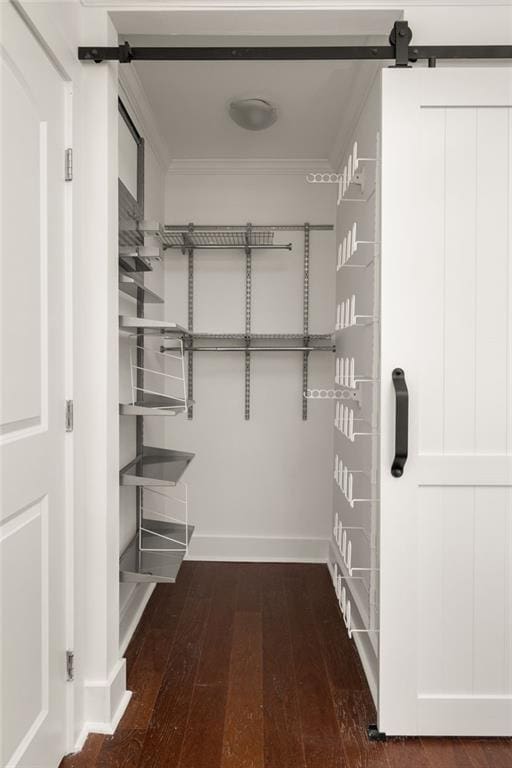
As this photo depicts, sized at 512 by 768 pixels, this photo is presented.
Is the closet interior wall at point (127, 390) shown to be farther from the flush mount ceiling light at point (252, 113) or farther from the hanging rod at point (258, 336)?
the flush mount ceiling light at point (252, 113)

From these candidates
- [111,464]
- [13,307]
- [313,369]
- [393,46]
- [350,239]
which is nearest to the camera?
[13,307]

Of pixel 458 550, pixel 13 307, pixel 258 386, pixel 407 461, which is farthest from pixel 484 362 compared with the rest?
pixel 258 386

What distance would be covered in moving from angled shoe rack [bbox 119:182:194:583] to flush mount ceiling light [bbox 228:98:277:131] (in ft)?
2.41

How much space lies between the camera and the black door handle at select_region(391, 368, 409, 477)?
165 cm

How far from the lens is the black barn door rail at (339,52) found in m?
1.67

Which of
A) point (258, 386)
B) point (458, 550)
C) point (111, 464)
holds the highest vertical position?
point (258, 386)

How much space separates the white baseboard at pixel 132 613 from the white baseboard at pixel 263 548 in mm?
559

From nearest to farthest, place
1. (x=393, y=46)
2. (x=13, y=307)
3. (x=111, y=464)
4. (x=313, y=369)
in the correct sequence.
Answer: (x=13, y=307) → (x=393, y=46) → (x=111, y=464) → (x=313, y=369)

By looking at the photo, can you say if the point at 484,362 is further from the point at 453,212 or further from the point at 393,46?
the point at 393,46

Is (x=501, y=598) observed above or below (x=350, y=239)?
below

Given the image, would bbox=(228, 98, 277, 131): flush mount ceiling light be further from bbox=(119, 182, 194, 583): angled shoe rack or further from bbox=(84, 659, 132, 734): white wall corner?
bbox=(84, 659, 132, 734): white wall corner

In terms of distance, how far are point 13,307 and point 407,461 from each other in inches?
48.9

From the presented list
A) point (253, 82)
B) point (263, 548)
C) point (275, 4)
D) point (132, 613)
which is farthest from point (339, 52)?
point (263, 548)

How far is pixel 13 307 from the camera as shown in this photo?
4.29 ft
